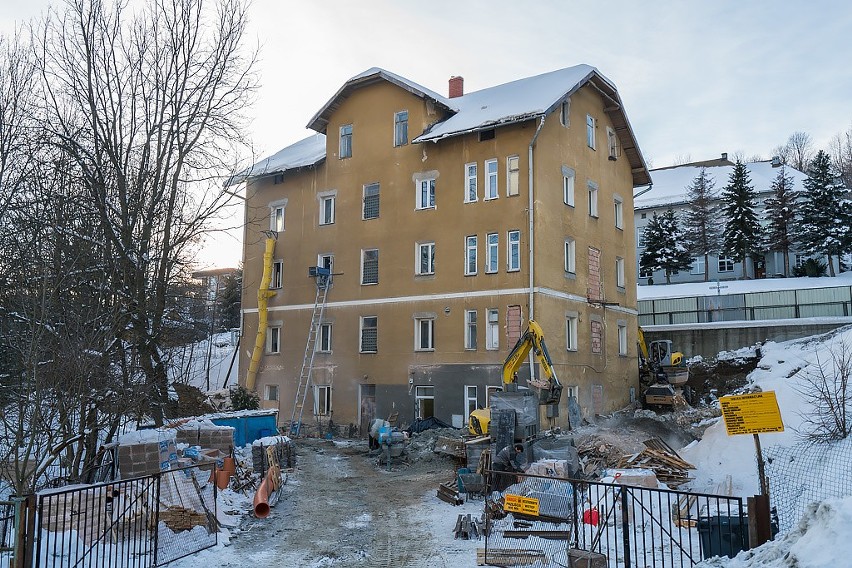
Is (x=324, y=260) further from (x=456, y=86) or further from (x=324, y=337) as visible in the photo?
(x=456, y=86)

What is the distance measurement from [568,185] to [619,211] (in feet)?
17.1

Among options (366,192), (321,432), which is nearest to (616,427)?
(321,432)

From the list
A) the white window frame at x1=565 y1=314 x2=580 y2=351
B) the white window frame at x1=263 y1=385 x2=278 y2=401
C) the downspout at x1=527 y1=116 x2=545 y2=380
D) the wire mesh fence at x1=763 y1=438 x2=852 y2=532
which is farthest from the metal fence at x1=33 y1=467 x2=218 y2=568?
the white window frame at x1=263 y1=385 x2=278 y2=401

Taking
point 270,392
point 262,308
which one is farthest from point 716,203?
point 270,392

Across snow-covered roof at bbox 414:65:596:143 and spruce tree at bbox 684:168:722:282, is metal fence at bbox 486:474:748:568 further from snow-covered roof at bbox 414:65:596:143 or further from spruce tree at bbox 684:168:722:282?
spruce tree at bbox 684:168:722:282

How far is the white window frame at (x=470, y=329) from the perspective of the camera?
2667cm

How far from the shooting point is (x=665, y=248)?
54.4 meters

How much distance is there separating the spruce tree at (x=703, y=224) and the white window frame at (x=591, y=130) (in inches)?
1111

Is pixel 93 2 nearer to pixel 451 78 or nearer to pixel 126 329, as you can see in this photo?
pixel 126 329

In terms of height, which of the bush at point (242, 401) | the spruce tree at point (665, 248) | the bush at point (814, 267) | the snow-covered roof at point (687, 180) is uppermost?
the snow-covered roof at point (687, 180)

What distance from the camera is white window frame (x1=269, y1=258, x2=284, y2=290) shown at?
1309 inches

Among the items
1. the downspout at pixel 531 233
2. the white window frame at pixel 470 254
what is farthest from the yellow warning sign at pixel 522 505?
the white window frame at pixel 470 254

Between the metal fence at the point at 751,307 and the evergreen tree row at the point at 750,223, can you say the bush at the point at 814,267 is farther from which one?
the metal fence at the point at 751,307

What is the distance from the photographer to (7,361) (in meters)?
15.3
